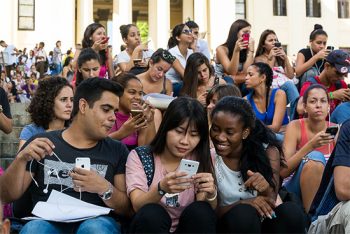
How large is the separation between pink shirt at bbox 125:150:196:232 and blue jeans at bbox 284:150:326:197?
158 cm

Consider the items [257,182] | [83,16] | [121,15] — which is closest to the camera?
[257,182]

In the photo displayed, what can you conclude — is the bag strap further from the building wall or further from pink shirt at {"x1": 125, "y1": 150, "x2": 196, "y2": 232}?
the building wall

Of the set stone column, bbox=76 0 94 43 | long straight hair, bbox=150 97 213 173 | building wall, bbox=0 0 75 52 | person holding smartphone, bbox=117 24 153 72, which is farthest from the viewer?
stone column, bbox=76 0 94 43

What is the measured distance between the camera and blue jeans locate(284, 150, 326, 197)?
513 centimetres

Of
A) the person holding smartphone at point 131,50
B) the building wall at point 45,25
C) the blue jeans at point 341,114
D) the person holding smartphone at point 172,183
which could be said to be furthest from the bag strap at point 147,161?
the building wall at point 45,25

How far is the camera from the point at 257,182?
152 inches

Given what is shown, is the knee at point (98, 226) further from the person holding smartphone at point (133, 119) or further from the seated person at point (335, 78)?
the seated person at point (335, 78)

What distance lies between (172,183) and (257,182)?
2.25 ft

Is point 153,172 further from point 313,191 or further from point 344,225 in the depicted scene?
point 313,191

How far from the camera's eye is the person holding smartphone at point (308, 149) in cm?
493

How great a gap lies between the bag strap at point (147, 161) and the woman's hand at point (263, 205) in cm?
66

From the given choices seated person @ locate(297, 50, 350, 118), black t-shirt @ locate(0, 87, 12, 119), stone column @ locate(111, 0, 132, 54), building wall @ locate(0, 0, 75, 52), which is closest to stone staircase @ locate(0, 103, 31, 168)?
black t-shirt @ locate(0, 87, 12, 119)

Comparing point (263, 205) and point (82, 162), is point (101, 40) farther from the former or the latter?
point (263, 205)

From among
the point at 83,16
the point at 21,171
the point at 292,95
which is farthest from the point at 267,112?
the point at 83,16
